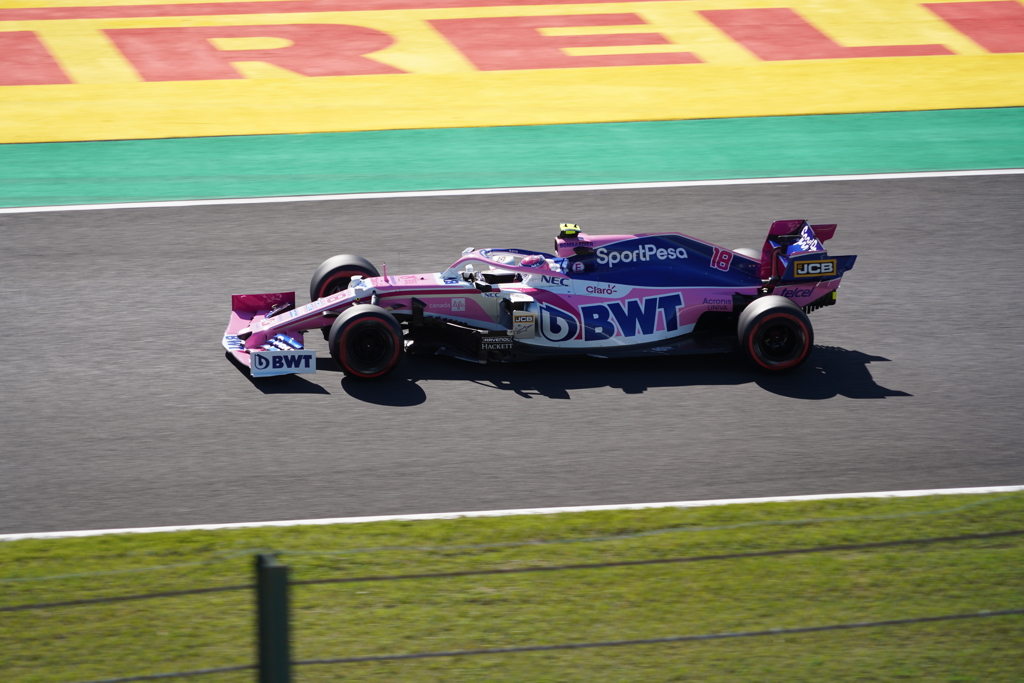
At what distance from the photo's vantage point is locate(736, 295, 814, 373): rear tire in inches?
394

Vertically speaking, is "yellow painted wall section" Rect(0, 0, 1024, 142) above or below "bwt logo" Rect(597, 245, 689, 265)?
above

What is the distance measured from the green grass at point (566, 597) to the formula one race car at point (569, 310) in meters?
2.52

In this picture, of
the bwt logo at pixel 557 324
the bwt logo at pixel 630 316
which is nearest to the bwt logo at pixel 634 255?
the bwt logo at pixel 630 316

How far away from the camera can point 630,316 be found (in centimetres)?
1029

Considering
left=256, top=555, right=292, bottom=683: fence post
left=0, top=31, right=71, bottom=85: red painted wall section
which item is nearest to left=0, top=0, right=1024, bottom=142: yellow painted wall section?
left=0, top=31, right=71, bottom=85: red painted wall section

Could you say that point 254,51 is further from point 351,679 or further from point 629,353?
point 351,679

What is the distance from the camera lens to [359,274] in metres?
11.1

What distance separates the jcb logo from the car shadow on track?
74cm

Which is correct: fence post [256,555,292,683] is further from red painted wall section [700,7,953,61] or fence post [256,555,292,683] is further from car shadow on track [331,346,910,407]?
red painted wall section [700,7,953,61]

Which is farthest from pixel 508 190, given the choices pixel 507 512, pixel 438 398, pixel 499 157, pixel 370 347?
pixel 507 512

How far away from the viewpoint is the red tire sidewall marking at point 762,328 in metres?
10.0

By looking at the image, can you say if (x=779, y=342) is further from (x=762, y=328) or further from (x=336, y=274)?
(x=336, y=274)

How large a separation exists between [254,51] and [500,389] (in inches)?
532

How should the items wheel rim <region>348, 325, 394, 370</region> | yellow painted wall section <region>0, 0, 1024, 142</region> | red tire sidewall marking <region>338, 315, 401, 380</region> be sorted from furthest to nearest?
yellow painted wall section <region>0, 0, 1024, 142</region> < wheel rim <region>348, 325, 394, 370</region> < red tire sidewall marking <region>338, 315, 401, 380</region>
